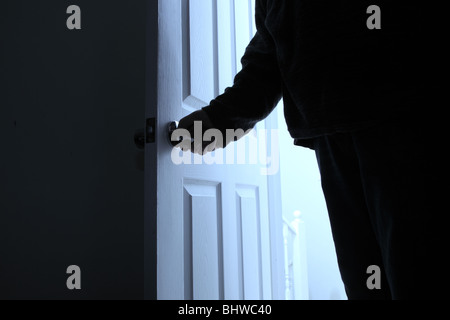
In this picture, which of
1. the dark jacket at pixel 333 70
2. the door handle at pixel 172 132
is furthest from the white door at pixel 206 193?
the dark jacket at pixel 333 70

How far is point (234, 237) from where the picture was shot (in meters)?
0.98

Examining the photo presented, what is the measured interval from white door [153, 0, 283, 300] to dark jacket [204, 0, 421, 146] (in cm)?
14

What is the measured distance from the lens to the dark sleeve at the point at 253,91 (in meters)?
0.71
